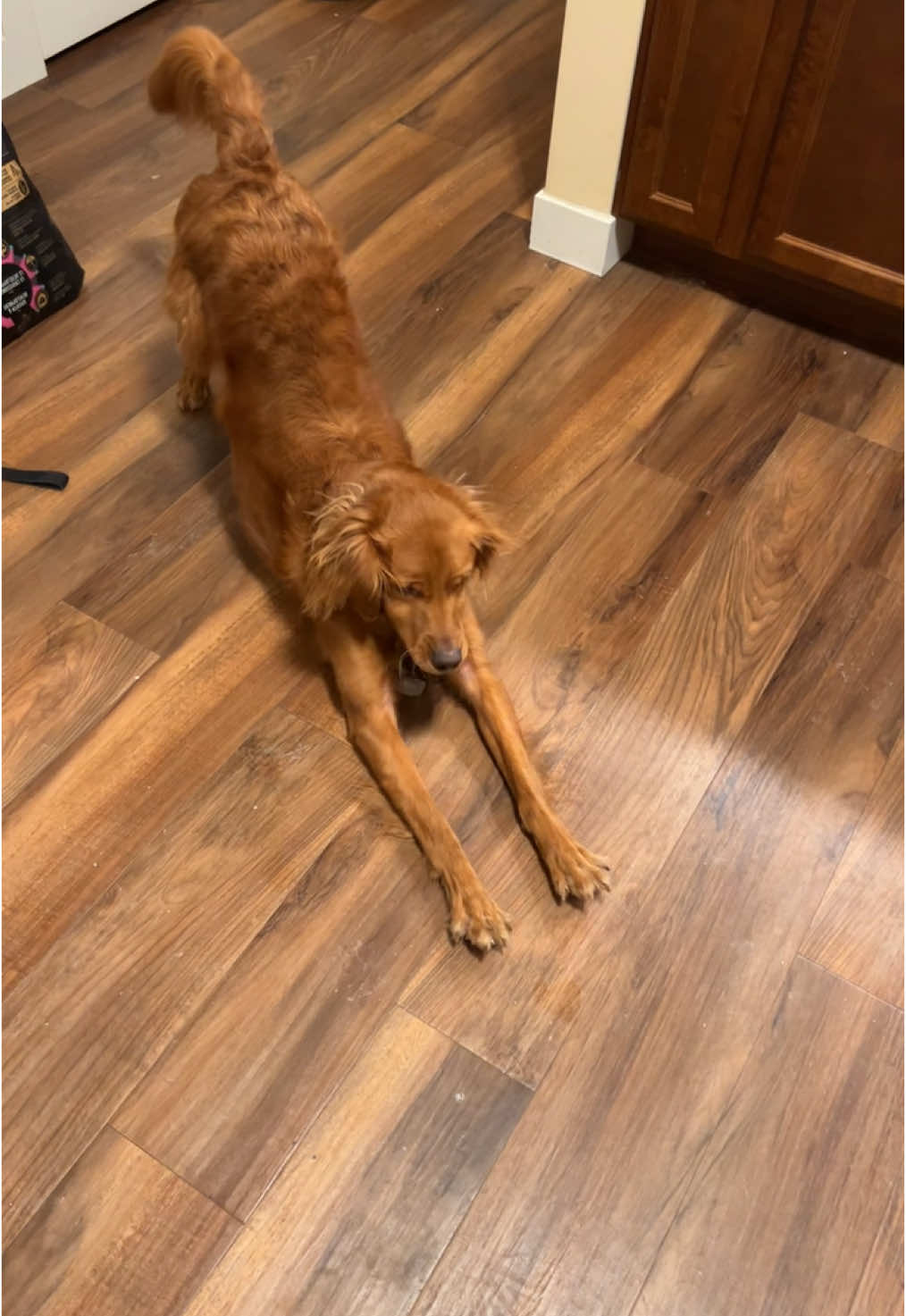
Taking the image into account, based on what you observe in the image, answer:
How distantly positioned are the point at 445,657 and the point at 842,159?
149 centimetres

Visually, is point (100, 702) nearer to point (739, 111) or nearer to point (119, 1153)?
point (119, 1153)

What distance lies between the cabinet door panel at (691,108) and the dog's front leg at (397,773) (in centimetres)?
144

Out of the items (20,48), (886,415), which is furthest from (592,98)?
(20,48)

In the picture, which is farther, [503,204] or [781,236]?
[503,204]

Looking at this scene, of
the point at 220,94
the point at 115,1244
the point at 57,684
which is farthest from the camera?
the point at 220,94

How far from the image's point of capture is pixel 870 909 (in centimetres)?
170

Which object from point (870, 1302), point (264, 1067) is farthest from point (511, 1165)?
point (870, 1302)

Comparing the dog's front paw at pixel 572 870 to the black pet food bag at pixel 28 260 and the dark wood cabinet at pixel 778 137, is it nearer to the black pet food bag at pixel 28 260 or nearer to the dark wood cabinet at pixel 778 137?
the dark wood cabinet at pixel 778 137

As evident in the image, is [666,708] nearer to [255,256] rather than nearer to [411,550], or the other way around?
[411,550]

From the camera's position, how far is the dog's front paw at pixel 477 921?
1.61 metres

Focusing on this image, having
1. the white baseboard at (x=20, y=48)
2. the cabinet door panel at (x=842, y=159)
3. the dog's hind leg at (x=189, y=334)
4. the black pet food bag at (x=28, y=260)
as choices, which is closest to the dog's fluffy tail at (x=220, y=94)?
the dog's hind leg at (x=189, y=334)

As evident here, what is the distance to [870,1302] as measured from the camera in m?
1.37

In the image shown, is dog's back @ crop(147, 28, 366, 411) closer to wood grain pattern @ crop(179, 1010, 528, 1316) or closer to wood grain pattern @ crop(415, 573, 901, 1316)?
wood grain pattern @ crop(415, 573, 901, 1316)

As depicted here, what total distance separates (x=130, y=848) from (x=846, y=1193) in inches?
47.7
